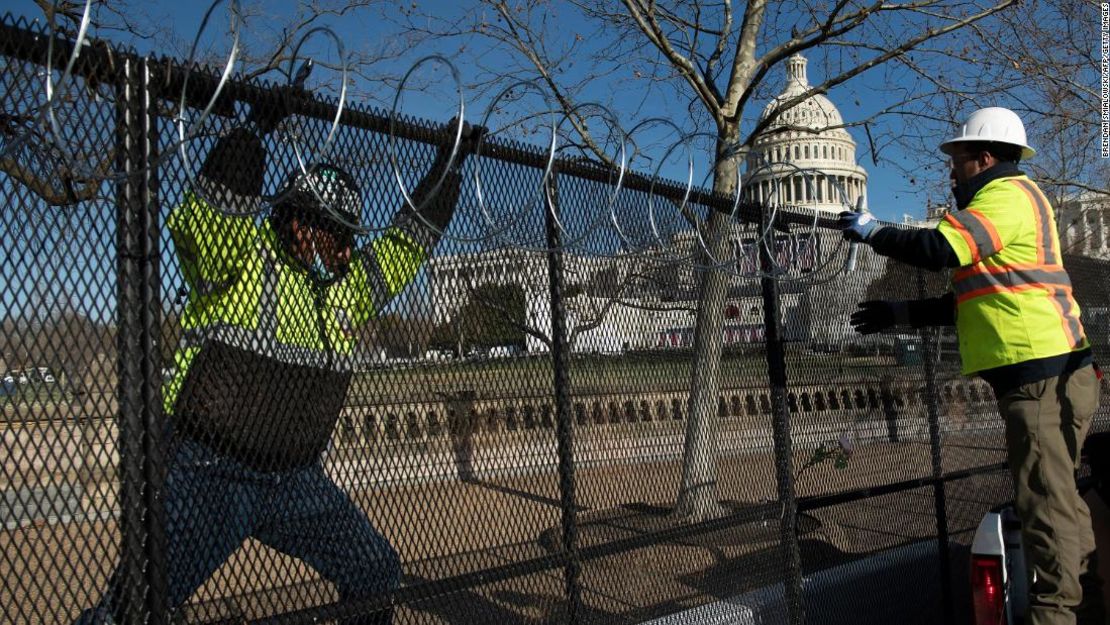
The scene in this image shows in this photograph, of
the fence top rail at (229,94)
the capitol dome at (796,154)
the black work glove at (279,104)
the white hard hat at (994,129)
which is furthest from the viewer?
the capitol dome at (796,154)

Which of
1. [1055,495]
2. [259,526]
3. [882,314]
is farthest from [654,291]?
[259,526]

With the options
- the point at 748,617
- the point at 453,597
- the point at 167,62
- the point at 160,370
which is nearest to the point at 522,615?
the point at 453,597

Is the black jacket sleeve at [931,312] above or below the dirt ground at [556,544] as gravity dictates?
above

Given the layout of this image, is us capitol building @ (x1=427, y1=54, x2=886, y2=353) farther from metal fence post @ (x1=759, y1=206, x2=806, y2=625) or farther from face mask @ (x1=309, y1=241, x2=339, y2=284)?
face mask @ (x1=309, y1=241, x2=339, y2=284)

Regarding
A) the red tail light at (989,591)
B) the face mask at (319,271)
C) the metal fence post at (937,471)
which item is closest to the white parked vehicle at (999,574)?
the red tail light at (989,591)

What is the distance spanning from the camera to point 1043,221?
149 inches

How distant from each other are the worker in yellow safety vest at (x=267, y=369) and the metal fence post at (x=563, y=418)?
2.27ft

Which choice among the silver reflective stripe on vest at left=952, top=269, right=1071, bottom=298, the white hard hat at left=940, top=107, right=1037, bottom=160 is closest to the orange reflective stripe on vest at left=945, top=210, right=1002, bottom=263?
the silver reflective stripe on vest at left=952, top=269, right=1071, bottom=298

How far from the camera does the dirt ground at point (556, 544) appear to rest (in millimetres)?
2818

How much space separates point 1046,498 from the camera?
3.52 metres

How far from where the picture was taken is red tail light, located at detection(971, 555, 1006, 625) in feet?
12.0

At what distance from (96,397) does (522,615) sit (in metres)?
1.90

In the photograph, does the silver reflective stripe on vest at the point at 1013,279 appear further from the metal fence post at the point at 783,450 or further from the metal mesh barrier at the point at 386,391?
the metal mesh barrier at the point at 386,391

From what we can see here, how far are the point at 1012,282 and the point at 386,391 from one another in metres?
2.35
